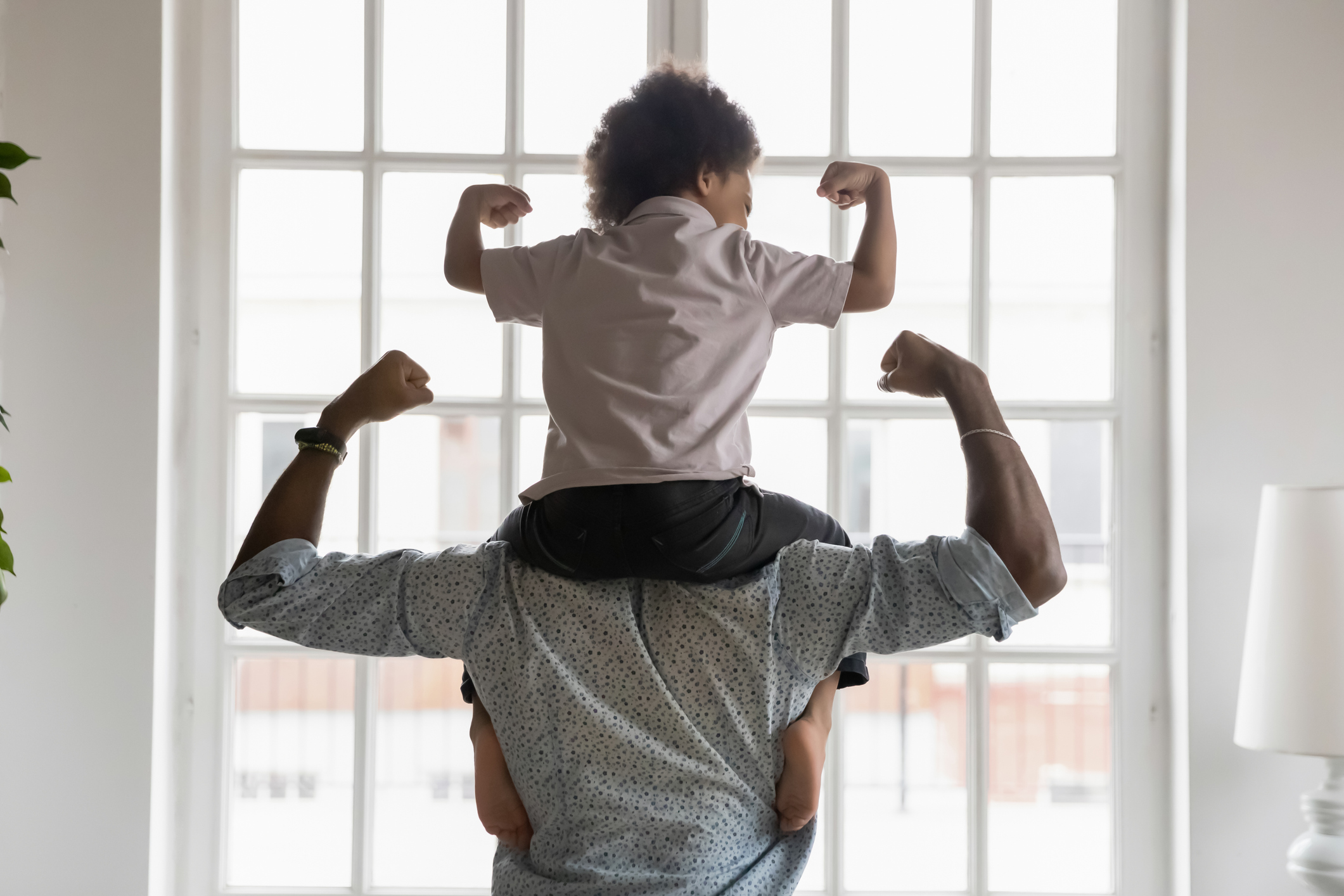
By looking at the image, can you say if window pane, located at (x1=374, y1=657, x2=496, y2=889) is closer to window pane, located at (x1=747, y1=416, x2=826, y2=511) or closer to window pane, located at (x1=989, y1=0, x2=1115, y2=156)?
window pane, located at (x1=747, y1=416, x2=826, y2=511)

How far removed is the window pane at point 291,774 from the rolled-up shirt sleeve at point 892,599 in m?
1.15

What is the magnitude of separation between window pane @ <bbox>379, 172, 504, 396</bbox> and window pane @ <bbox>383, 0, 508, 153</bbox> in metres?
0.07

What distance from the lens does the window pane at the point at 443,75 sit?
1.78 m

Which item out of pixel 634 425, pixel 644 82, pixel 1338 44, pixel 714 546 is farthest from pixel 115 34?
pixel 1338 44

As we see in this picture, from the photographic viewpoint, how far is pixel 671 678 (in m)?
0.90

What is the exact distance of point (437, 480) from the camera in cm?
178

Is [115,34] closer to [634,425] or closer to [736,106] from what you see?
[736,106]

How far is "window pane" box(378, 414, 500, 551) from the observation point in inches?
69.8

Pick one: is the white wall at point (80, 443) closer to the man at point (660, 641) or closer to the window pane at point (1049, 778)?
the man at point (660, 641)

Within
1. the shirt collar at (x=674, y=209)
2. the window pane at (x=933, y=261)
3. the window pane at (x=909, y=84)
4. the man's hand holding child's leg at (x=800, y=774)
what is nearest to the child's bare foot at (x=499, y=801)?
the man's hand holding child's leg at (x=800, y=774)

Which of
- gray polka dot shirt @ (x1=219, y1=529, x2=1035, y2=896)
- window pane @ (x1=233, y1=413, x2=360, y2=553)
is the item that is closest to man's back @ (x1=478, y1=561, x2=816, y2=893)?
gray polka dot shirt @ (x1=219, y1=529, x2=1035, y2=896)

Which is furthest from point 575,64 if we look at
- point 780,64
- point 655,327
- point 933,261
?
point 655,327

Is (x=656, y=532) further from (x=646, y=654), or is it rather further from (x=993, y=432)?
(x=993, y=432)

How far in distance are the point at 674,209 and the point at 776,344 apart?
2.45 feet
